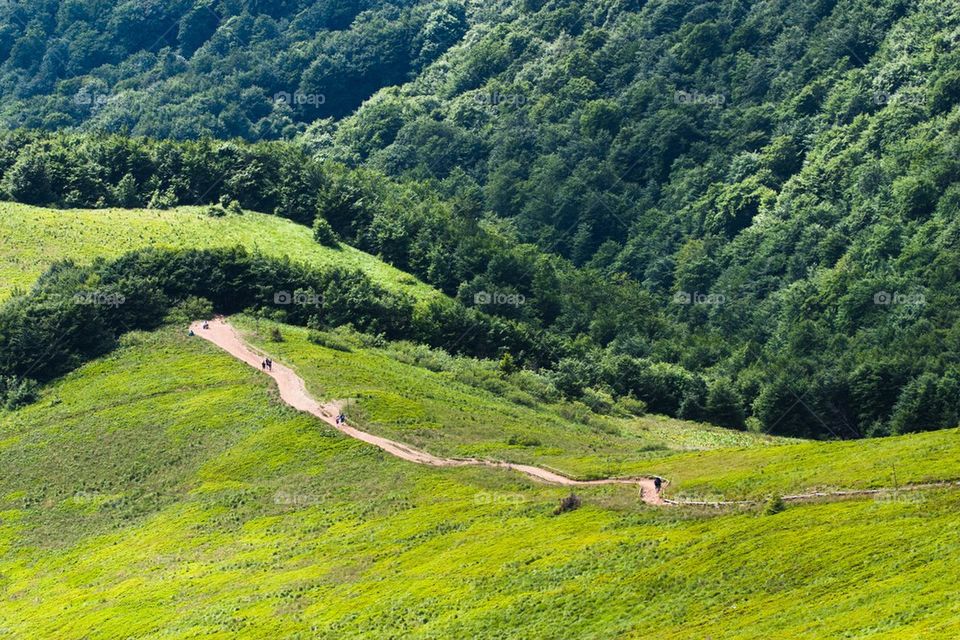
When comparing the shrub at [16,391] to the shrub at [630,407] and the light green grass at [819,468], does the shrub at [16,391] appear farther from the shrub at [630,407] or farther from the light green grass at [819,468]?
the light green grass at [819,468]

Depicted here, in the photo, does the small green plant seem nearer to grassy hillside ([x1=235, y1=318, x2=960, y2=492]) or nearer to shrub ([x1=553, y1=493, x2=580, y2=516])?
grassy hillside ([x1=235, y1=318, x2=960, y2=492])

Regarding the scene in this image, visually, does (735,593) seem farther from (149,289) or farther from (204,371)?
(149,289)

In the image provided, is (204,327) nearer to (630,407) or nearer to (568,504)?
(630,407)

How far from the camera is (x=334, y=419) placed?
12538cm

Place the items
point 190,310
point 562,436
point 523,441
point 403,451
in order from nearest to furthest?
point 403,451
point 523,441
point 562,436
point 190,310

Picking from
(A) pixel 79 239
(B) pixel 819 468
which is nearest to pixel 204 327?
(A) pixel 79 239

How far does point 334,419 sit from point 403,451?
406 inches

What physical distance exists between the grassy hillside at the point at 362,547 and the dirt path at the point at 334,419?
72.8 inches

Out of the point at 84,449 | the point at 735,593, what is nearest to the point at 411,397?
the point at 84,449

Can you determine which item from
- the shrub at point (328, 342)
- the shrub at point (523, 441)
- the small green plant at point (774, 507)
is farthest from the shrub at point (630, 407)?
the small green plant at point (774, 507)

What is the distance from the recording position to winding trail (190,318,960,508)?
86250mm

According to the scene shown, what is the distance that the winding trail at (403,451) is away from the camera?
86250 mm

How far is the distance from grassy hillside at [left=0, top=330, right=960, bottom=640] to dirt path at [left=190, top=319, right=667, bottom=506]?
1.85 metres

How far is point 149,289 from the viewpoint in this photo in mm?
158875
